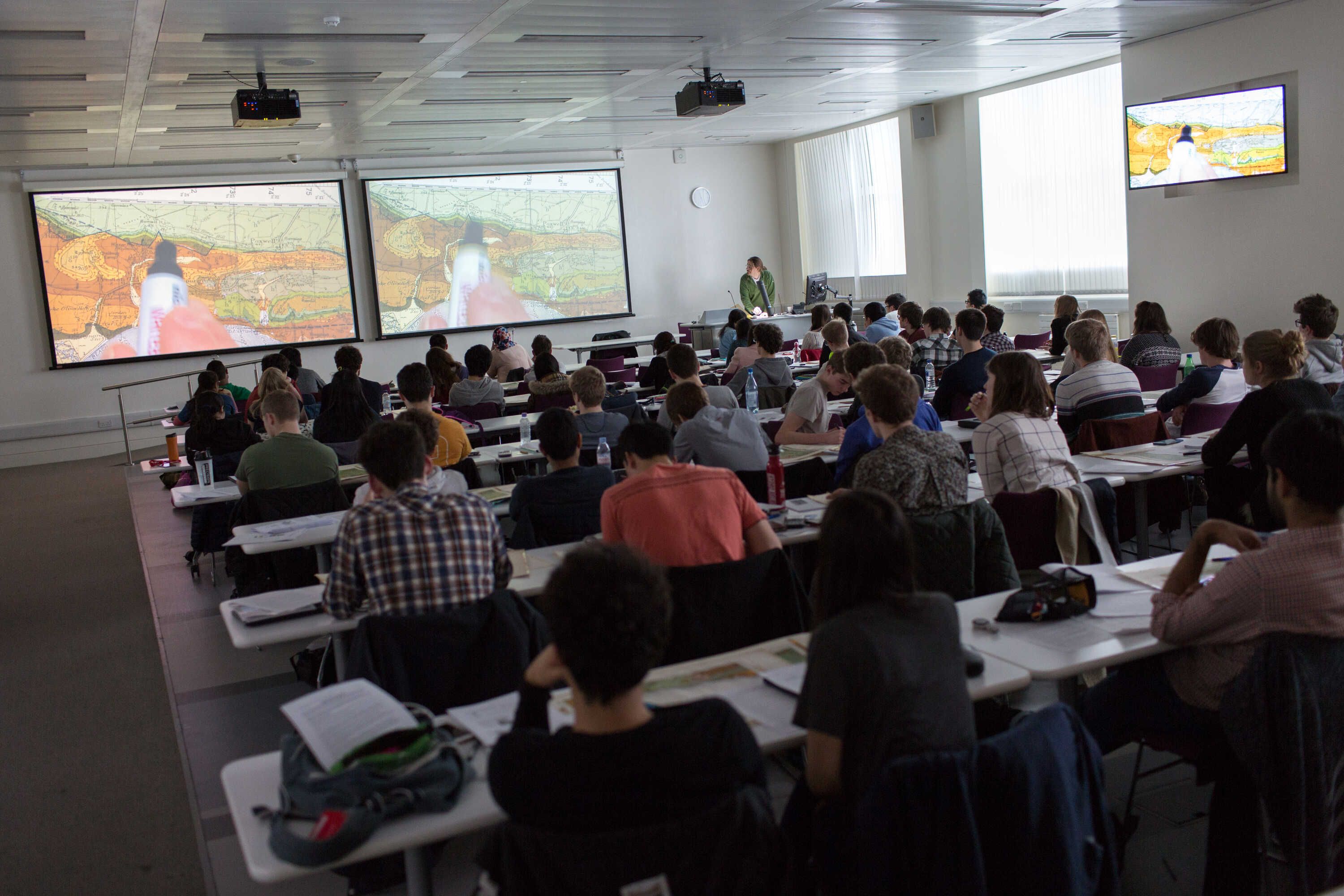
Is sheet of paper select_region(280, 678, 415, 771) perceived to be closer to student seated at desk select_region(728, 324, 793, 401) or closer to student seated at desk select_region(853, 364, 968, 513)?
student seated at desk select_region(853, 364, 968, 513)

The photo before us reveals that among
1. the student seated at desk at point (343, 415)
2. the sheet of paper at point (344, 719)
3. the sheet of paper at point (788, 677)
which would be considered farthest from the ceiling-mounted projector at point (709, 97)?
the sheet of paper at point (344, 719)

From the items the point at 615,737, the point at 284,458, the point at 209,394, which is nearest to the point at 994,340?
the point at 284,458

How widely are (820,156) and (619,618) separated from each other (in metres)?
14.6

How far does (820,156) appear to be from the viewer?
15.4 m

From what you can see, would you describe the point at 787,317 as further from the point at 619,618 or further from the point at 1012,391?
the point at 619,618

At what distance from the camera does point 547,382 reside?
7793 millimetres

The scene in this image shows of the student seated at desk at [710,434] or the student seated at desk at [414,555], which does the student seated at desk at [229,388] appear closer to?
the student seated at desk at [710,434]

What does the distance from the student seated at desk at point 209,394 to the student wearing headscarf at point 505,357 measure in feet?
8.03

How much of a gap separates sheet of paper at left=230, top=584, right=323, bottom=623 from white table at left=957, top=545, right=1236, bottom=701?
6.06 ft

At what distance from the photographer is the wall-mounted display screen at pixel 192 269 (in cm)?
1235

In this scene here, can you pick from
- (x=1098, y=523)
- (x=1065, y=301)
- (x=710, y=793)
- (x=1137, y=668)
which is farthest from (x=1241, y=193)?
(x=710, y=793)

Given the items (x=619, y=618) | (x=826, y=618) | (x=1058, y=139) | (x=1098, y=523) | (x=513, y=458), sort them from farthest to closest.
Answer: (x=1058, y=139)
(x=513, y=458)
(x=1098, y=523)
(x=826, y=618)
(x=619, y=618)

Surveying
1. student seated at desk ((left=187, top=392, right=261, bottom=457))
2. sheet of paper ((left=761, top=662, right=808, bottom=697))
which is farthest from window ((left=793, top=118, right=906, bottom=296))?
sheet of paper ((left=761, top=662, right=808, bottom=697))

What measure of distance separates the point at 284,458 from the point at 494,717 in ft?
10.5
